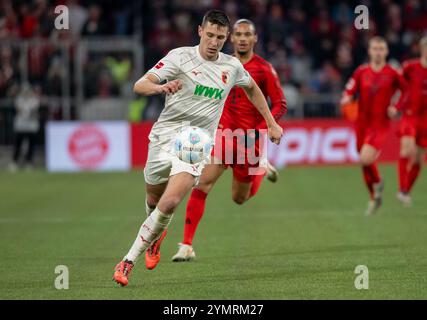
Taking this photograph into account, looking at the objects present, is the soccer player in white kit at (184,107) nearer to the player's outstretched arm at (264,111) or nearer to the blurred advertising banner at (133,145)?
the player's outstretched arm at (264,111)

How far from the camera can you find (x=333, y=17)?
26.8 m

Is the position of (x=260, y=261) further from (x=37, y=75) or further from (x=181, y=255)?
(x=37, y=75)

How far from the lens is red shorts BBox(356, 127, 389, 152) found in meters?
14.0

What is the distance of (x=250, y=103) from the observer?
10867mm

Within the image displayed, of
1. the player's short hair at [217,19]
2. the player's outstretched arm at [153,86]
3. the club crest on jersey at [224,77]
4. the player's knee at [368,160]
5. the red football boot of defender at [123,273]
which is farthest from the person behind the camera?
the player's knee at [368,160]

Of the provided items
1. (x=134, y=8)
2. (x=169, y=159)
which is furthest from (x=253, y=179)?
(x=134, y=8)

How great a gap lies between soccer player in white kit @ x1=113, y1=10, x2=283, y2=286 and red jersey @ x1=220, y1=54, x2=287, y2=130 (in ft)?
6.10

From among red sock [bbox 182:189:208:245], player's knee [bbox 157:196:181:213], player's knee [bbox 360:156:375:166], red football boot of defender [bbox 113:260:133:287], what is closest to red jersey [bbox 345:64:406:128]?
player's knee [bbox 360:156:375:166]

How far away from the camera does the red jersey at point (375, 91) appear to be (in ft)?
46.4

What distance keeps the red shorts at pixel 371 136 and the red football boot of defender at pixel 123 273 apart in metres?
6.74

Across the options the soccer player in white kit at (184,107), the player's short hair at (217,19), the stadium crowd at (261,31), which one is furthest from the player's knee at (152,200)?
the stadium crowd at (261,31)

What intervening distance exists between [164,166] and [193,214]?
1765 mm

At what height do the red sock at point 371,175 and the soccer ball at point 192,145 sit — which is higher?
the soccer ball at point 192,145

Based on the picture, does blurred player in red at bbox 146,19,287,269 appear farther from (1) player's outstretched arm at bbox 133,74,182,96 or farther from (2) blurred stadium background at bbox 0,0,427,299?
(1) player's outstretched arm at bbox 133,74,182,96
